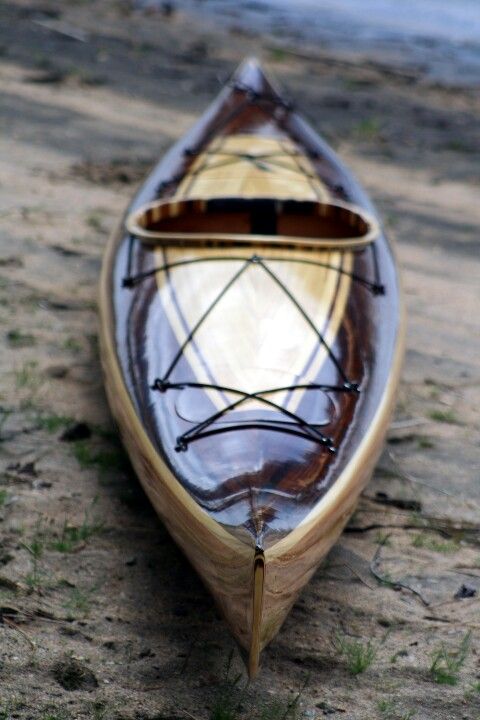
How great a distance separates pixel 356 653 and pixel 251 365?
0.88 meters

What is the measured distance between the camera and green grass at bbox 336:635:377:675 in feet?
8.51

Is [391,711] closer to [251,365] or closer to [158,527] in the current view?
[158,527]

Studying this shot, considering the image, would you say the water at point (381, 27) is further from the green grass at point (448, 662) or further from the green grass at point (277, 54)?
the green grass at point (448, 662)

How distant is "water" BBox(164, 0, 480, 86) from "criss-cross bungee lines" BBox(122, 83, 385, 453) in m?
6.79

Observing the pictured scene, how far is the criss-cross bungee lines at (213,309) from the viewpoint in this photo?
277 cm

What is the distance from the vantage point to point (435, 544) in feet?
10.4

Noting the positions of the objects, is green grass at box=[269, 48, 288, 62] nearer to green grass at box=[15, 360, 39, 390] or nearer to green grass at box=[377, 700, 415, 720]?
green grass at box=[15, 360, 39, 390]

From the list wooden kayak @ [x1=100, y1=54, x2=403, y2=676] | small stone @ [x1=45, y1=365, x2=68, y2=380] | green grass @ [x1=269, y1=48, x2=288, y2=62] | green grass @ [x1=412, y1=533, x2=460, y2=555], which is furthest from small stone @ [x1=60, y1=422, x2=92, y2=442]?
green grass @ [x1=269, y1=48, x2=288, y2=62]

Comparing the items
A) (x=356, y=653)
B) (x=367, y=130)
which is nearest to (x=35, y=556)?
(x=356, y=653)

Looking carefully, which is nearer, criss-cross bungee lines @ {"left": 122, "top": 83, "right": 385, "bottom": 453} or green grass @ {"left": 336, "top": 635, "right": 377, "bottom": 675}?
green grass @ {"left": 336, "top": 635, "right": 377, "bottom": 675}

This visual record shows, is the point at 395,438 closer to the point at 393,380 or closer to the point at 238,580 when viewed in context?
the point at 393,380

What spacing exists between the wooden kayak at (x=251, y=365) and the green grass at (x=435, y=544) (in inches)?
12.9

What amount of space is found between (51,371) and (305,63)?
7177mm

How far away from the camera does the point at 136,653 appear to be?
2.60 metres
